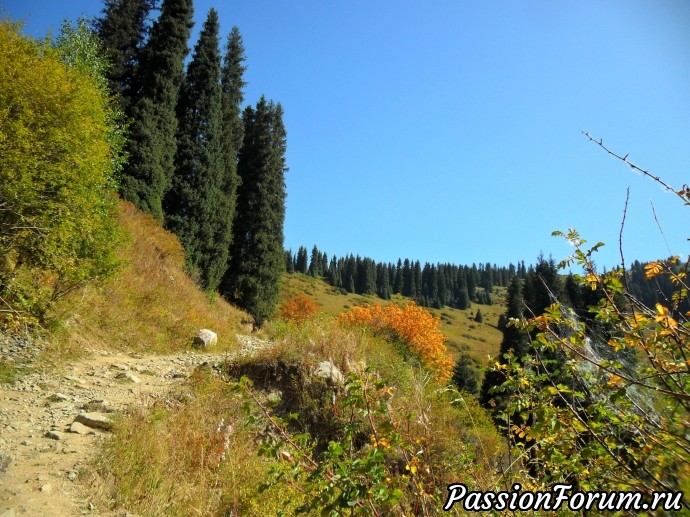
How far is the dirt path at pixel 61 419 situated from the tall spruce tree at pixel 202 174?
37.6 ft

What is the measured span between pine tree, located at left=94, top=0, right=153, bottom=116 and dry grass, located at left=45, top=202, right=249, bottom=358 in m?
9.45

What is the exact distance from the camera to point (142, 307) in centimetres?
1157

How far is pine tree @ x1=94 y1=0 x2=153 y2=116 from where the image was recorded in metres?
21.1

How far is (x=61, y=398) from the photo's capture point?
19.5 ft

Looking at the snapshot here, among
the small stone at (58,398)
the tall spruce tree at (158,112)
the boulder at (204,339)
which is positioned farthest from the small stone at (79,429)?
the tall spruce tree at (158,112)

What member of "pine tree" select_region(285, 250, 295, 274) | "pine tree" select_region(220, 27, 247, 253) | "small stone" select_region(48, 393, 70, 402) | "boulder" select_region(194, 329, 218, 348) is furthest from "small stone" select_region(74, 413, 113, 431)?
"pine tree" select_region(285, 250, 295, 274)

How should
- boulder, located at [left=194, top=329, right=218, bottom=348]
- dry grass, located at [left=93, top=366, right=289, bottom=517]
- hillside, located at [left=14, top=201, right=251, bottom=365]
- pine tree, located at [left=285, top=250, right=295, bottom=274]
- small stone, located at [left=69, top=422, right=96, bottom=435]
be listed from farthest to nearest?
1. pine tree, located at [left=285, top=250, right=295, bottom=274]
2. boulder, located at [left=194, top=329, right=218, bottom=348]
3. hillside, located at [left=14, top=201, right=251, bottom=365]
4. small stone, located at [left=69, top=422, right=96, bottom=435]
5. dry grass, located at [left=93, top=366, right=289, bottom=517]

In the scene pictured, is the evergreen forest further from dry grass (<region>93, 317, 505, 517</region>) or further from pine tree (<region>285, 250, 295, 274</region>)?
pine tree (<region>285, 250, 295, 274</region>)

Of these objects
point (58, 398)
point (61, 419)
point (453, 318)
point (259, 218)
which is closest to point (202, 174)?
point (259, 218)

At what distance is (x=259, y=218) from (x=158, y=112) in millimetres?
8326

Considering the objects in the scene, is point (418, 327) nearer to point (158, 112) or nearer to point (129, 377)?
point (158, 112)

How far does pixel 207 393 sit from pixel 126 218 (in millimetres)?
11142

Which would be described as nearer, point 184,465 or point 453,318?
point 184,465

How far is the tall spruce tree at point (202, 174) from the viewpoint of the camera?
64.6ft
